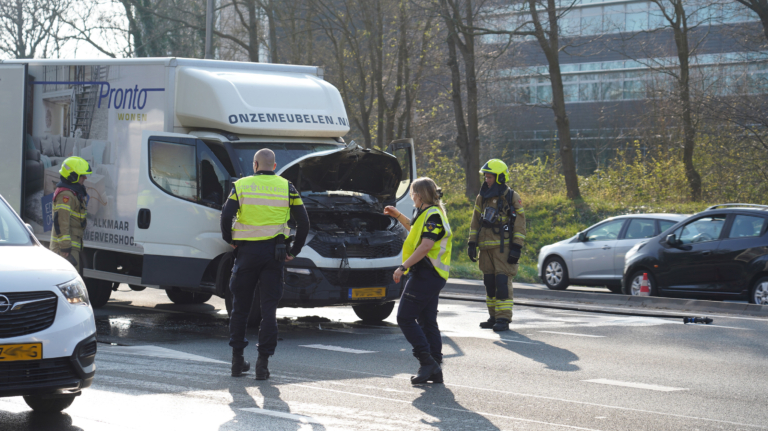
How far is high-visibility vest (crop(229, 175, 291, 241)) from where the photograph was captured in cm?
718

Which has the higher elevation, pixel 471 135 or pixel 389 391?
pixel 471 135

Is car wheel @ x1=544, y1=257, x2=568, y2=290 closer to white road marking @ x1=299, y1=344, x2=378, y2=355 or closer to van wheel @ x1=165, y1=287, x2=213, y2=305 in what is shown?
van wheel @ x1=165, y1=287, x2=213, y2=305

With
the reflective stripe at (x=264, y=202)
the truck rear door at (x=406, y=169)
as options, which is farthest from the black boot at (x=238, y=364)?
the truck rear door at (x=406, y=169)

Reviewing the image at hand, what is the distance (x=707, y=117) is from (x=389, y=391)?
18.0 m

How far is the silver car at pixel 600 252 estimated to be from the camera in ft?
52.0

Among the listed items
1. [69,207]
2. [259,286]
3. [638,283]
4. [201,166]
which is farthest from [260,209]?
[638,283]

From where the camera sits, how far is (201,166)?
1005cm

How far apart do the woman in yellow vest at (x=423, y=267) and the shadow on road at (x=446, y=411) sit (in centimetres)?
25

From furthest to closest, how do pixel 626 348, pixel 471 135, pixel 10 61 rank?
pixel 471 135, pixel 10 61, pixel 626 348

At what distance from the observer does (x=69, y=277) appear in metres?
5.48

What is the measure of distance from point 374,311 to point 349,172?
1859mm

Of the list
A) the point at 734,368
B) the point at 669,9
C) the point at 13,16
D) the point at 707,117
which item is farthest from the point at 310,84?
the point at 13,16

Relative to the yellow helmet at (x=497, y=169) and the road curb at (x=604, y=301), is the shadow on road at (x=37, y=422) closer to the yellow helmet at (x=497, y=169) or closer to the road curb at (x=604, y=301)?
the yellow helmet at (x=497, y=169)

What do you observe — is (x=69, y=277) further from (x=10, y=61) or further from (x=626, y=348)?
(x=10, y=61)
